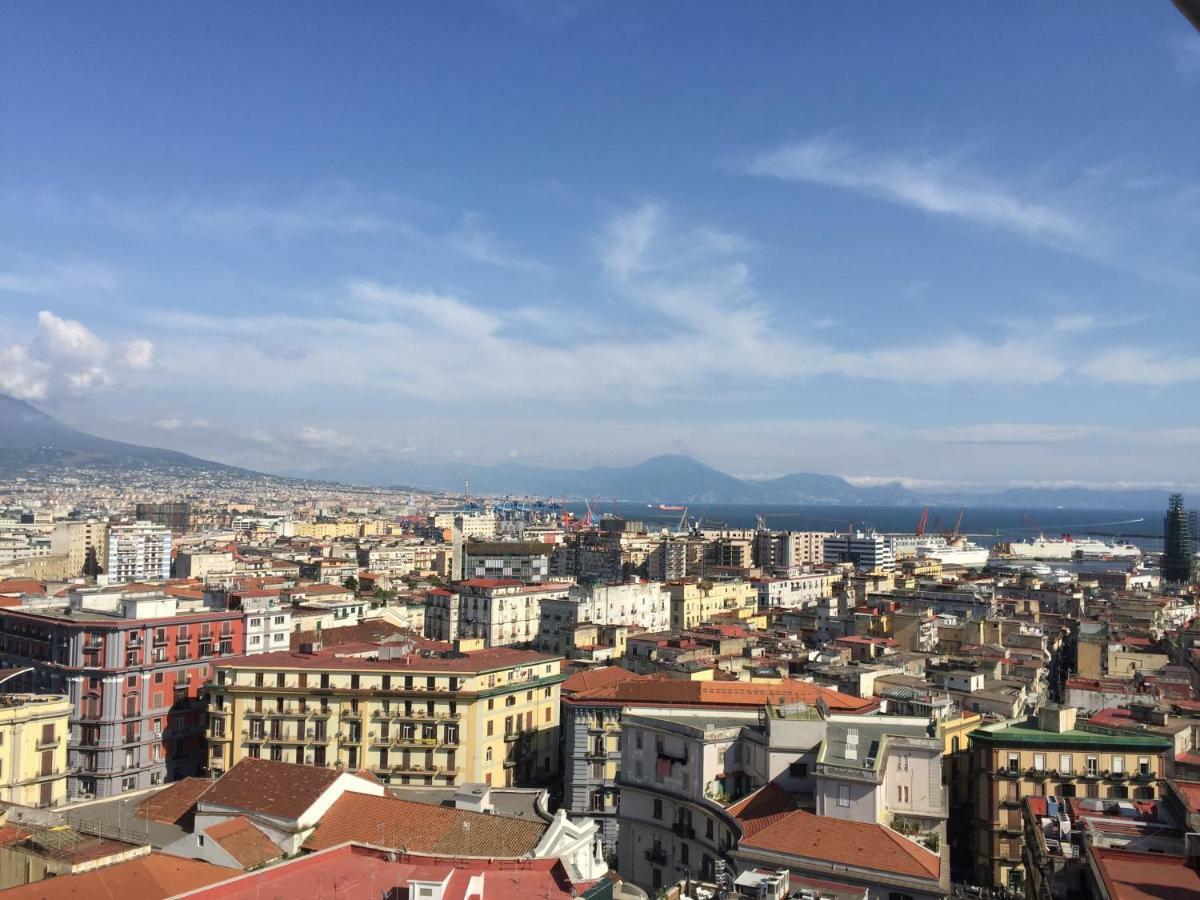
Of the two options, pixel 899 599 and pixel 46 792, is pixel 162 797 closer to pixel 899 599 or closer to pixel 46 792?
pixel 46 792

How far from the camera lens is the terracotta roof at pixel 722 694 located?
115 feet

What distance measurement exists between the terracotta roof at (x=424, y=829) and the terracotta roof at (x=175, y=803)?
6166 millimetres

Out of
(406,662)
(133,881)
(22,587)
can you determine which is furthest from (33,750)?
(22,587)

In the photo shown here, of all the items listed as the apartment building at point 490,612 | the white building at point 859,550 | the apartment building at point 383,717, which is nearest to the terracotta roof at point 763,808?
the apartment building at point 383,717

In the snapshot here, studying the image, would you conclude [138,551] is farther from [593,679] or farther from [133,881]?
[133,881]

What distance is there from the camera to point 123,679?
146 feet

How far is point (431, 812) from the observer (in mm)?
25594

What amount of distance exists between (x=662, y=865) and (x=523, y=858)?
1083 cm

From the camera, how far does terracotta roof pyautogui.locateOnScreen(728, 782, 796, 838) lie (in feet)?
83.1

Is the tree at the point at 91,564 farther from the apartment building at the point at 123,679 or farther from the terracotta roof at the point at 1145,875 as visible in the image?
the terracotta roof at the point at 1145,875

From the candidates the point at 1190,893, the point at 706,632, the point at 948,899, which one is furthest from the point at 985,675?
the point at 1190,893

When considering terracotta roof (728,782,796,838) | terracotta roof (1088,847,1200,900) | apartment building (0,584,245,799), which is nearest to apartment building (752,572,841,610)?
apartment building (0,584,245,799)

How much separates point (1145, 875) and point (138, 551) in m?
143

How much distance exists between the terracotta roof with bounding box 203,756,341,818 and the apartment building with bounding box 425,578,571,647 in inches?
1544
